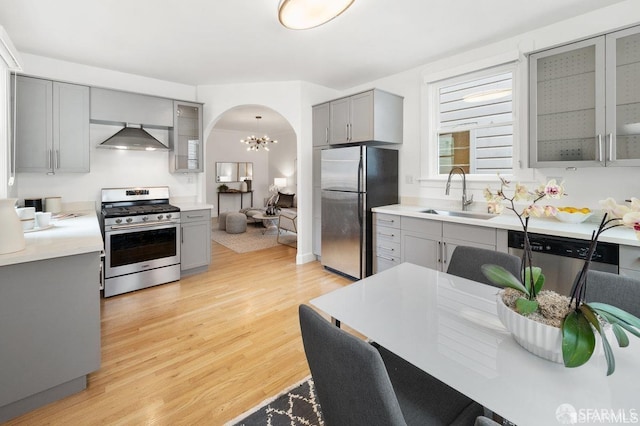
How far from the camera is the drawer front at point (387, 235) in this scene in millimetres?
3389

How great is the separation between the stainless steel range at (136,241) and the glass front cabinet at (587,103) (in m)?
3.92

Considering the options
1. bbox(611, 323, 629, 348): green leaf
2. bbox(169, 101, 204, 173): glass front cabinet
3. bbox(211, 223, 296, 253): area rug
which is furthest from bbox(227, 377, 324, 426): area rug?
bbox(211, 223, 296, 253): area rug

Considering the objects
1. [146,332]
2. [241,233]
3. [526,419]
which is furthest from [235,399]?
[241,233]

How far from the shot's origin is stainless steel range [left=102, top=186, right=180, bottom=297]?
330cm

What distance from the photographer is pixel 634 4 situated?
2396 mm

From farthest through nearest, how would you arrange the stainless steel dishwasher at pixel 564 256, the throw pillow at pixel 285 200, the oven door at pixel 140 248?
the throw pillow at pixel 285 200, the oven door at pixel 140 248, the stainless steel dishwasher at pixel 564 256

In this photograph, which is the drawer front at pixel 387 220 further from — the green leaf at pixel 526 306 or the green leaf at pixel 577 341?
the green leaf at pixel 577 341

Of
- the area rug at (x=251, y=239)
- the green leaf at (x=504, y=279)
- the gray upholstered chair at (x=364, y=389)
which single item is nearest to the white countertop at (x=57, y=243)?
the gray upholstered chair at (x=364, y=389)

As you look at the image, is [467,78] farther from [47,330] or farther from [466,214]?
[47,330]

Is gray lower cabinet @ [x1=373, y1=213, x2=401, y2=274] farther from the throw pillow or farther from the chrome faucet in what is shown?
the throw pillow

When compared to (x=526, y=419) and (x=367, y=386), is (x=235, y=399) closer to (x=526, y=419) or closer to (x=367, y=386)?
(x=367, y=386)

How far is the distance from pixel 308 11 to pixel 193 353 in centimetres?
254

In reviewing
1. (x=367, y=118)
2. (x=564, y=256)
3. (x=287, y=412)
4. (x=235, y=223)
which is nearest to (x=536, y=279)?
(x=287, y=412)

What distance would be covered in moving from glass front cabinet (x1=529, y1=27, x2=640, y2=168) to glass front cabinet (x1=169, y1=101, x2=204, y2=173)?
12.9ft
